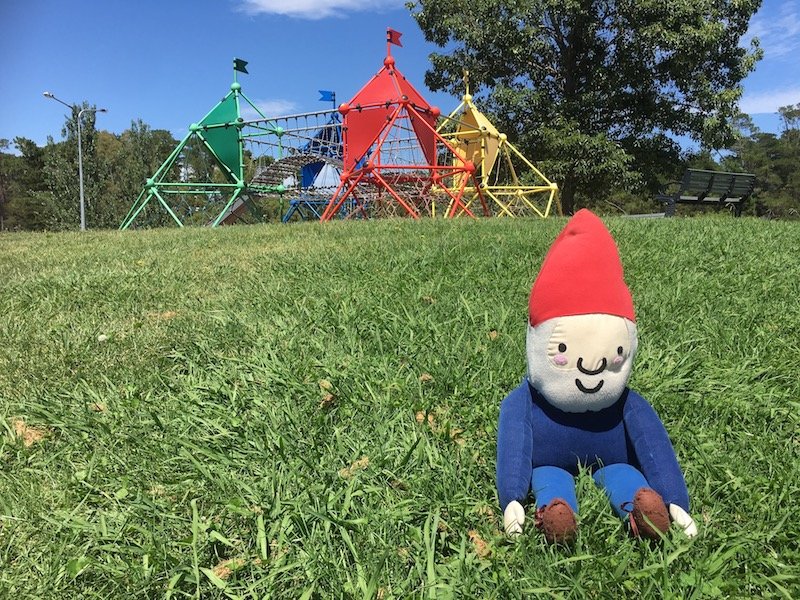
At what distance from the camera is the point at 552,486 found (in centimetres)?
148

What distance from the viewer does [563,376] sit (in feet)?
4.69

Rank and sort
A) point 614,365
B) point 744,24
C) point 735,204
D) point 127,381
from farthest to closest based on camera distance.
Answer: point 744,24 → point 735,204 → point 127,381 → point 614,365

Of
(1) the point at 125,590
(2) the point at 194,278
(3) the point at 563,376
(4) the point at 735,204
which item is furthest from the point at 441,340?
(4) the point at 735,204

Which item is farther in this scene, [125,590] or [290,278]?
[290,278]

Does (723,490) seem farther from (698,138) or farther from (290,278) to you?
(698,138)

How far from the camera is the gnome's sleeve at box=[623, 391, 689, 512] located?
1.45 m

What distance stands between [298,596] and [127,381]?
1.49 metres

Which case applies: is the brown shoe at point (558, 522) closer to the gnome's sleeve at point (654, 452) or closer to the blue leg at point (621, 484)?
the blue leg at point (621, 484)

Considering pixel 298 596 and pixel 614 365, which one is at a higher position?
pixel 614 365

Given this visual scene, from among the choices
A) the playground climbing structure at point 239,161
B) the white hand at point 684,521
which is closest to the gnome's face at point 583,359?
the white hand at point 684,521

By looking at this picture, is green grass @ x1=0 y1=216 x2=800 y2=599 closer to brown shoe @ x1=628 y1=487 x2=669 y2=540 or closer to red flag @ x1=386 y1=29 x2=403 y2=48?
brown shoe @ x1=628 y1=487 x2=669 y2=540

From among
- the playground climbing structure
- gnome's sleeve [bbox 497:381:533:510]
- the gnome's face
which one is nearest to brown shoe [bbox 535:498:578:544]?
gnome's sleeve [bbox 497:381:533:510]

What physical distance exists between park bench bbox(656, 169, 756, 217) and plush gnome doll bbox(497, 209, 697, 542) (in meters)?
12.1

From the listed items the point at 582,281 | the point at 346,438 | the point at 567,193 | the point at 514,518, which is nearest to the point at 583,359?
the point at 582,281
